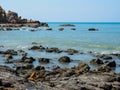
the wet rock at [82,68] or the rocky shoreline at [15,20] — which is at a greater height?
the wet rock at [82,68]

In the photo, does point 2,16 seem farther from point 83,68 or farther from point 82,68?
point 83,68

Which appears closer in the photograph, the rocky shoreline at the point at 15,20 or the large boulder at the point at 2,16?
the large boulder at the point at 2,16

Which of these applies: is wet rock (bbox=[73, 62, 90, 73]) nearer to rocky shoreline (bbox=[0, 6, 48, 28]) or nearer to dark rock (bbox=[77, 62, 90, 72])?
dark rock (bbox=[77, 62, 90, 72])

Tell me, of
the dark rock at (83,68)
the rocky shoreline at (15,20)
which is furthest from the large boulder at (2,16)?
the dark rock at (83,68)

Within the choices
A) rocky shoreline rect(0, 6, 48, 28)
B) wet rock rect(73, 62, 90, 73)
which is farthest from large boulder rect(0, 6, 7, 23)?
wet rock rect(73, 62, 90, 73)

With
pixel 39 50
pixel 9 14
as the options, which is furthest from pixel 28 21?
pixel 39 50

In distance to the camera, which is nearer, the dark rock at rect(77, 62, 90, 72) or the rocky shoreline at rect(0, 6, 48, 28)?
the dark rock at rect(77, 62, 90, 72)

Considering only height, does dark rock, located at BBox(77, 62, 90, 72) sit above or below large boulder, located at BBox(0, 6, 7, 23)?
above

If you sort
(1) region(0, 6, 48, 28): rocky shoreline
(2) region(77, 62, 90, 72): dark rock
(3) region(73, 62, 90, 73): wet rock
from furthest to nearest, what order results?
(1) region(0, 6, 48, 28): rocky shoreline, (2) region(77, 62, 90, 72): dark rock, (3) region(73, 62, 90, 73): wet rock

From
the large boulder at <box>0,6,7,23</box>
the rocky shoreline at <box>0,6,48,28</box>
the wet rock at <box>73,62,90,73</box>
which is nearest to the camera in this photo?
the wet rock at <box>73,62,90,73</box>

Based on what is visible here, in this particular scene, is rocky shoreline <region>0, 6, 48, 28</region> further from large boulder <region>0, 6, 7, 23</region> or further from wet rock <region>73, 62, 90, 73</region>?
wet rock <region>73, 62, 90, 73</region>

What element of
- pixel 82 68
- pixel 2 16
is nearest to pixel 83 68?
pixel 82 68

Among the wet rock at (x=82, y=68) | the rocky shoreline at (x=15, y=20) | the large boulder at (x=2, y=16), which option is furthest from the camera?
the rocky shoreline at (x=15, y=20)

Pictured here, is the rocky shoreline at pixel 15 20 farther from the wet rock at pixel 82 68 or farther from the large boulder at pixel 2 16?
the wet rock at pixel 82 68
